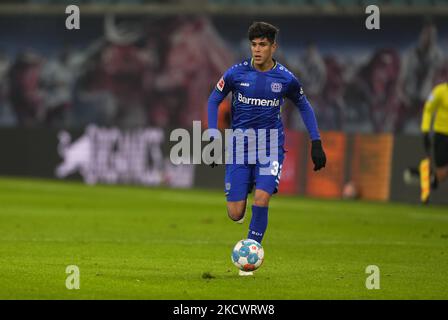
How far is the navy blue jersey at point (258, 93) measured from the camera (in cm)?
1162

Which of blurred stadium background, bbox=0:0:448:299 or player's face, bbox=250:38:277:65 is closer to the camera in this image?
player's face, bbox=250:38:277:65

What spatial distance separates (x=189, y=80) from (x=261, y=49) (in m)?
24.5

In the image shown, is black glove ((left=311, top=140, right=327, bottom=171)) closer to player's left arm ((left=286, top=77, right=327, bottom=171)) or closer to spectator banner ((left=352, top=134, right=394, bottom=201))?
player's left arm ((left=286, top=77, right=327, bottom=171))

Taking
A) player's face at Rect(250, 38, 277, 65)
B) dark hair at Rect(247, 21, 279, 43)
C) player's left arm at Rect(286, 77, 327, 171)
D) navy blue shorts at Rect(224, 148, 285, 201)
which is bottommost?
navy blue shorts at Rect(224, 148, 285, 201)

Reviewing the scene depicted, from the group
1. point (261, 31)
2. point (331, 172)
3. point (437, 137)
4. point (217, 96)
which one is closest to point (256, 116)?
point (217, 96)

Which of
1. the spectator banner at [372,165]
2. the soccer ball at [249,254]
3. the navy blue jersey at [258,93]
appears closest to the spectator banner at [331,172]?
the spectator banner at [372,165]

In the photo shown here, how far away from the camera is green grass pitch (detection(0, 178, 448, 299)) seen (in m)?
10.3

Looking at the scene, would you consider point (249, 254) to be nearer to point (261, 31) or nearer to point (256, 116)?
point (256, 116)

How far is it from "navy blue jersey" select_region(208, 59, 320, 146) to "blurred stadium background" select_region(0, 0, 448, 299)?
4.98 ft

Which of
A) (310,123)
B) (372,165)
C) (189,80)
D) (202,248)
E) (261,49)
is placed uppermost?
A: (189,80)

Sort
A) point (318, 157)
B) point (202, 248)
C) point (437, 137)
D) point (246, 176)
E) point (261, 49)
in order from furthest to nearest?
1. point (437, 137)
2. point (202, 248)
3. point (246, 176)
4. point (318, 157)
5. point (261, 49)

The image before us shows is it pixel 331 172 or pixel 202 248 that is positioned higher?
pixel 331 172

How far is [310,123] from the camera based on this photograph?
11812 millimetres

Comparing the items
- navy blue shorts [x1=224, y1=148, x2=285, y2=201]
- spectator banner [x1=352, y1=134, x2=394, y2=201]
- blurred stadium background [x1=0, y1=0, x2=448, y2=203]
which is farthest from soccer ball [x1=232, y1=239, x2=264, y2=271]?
spectator banner [x1=352, y1=134, x2=394, y2=201]
